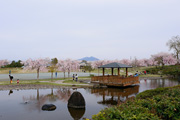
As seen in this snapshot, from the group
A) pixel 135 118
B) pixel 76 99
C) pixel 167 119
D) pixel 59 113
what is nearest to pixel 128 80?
pixel 76 99

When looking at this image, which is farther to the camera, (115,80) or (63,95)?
(115,80)

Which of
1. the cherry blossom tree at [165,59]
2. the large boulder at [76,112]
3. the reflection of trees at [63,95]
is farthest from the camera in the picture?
the cherry blossom tree at [165,59]

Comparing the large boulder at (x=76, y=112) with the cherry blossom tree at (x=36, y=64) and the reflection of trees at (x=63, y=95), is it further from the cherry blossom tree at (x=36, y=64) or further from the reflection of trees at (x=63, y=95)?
the cherry blossom tree at (x=36, y=64)

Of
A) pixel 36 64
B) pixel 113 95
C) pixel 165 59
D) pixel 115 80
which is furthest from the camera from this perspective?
pixel 165 59

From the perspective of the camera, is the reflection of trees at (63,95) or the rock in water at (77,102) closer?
the rock in water at (77,102)

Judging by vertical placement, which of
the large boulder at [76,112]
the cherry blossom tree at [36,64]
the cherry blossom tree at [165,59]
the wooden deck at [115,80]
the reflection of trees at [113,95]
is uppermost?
the cherry blossom tree at [165,59]

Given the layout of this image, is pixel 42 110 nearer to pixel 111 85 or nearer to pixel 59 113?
pixel 59 113

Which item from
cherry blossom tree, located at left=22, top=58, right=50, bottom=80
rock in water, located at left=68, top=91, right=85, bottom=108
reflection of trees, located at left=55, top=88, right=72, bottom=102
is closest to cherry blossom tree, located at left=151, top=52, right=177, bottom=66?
cherry blossom tree, located at left=22, top=58, right=50, bottom=80

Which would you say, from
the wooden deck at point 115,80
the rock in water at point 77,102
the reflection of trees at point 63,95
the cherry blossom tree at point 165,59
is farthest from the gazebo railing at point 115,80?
the cherry blossom tree at point 165,59

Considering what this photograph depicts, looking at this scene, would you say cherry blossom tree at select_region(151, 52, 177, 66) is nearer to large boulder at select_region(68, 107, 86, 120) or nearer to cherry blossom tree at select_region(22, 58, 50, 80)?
cherry blossom tree at select_region(22, 58, 50, 80)

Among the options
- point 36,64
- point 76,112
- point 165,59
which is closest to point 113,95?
point 76,112

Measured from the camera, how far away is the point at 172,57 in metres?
59.0

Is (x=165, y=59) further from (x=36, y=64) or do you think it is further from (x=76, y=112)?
(x=76, y=112)

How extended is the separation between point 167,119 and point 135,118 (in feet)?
7.45
